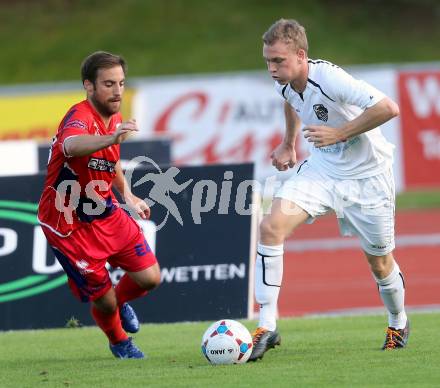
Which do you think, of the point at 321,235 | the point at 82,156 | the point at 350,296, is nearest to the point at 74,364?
A: the point at 82,156

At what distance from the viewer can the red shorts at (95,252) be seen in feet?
26.5

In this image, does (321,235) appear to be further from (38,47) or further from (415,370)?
(38,47)

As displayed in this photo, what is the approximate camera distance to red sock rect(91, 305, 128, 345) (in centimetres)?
824

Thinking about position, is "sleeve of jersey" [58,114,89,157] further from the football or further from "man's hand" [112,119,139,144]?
the football

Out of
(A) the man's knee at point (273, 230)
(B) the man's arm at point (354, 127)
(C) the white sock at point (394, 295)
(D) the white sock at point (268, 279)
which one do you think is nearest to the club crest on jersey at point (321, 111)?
(B) the man's arm at point (354, 127)

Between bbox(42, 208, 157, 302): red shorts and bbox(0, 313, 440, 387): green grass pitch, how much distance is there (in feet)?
1.89

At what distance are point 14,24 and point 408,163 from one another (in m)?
18.9

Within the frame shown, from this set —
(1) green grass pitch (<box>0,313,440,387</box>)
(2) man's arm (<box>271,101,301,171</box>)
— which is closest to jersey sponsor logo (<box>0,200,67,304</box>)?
(1) green grass pitch (<box>0,313,440,387</box>)

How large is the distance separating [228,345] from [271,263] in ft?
2.15

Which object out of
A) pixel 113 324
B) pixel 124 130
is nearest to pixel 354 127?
pixel 124 130

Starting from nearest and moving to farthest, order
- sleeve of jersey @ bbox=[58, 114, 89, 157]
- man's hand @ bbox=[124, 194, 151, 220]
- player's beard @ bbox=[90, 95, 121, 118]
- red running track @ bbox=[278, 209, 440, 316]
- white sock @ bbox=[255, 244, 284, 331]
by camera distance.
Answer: sleeve of jersey @ bbox=[58, 114, 89, 157] < white sock @ bbox=[255, 244, 284, 331] < player's beard @ bbox=[90, 95, 121, 118] < man's hand @ bbox=[124, 194, 151, 220] < red running track @ bbox=[278, 209, 440, 316]

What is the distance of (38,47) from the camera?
34.9m

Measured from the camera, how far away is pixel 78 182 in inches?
314

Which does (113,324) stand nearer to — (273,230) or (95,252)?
(95,252)
